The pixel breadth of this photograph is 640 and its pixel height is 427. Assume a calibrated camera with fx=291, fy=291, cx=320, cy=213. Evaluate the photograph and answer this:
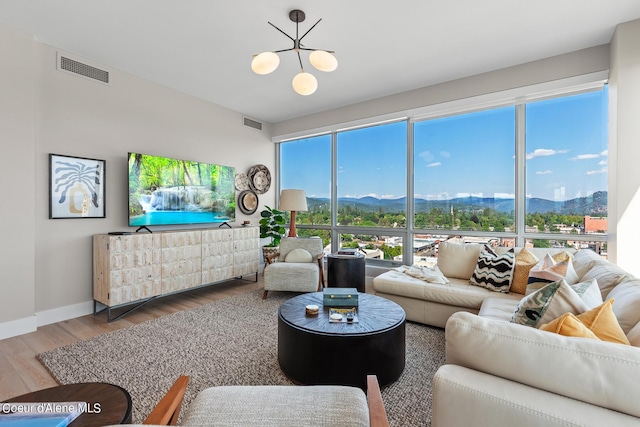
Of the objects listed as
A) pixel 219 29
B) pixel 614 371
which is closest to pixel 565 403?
pixel 614 371

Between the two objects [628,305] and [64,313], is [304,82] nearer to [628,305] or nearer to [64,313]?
[628,305]

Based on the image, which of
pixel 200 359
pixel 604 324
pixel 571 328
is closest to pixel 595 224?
pixel 604 324

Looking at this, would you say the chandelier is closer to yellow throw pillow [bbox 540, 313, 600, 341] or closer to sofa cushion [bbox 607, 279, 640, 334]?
yellow throw pillow [bbox 540, 313, 600, 341]

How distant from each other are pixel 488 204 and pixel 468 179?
415 mm

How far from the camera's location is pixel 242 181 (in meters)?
5.05

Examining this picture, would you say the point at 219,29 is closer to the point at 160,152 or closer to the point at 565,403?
the point at 160,152

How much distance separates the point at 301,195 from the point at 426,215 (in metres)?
1.86

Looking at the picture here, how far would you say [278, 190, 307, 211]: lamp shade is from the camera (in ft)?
14.3

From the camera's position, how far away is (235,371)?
209 cm

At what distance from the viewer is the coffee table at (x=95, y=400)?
0.96 meters

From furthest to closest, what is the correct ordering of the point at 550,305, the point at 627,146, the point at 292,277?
the point at 292,277 → the point at 627,146 → the point at 550,305

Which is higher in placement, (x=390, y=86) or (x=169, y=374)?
(x=390, y=86)

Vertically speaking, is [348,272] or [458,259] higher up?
[458,259]

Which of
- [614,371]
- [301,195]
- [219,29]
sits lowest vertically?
[614,371]
